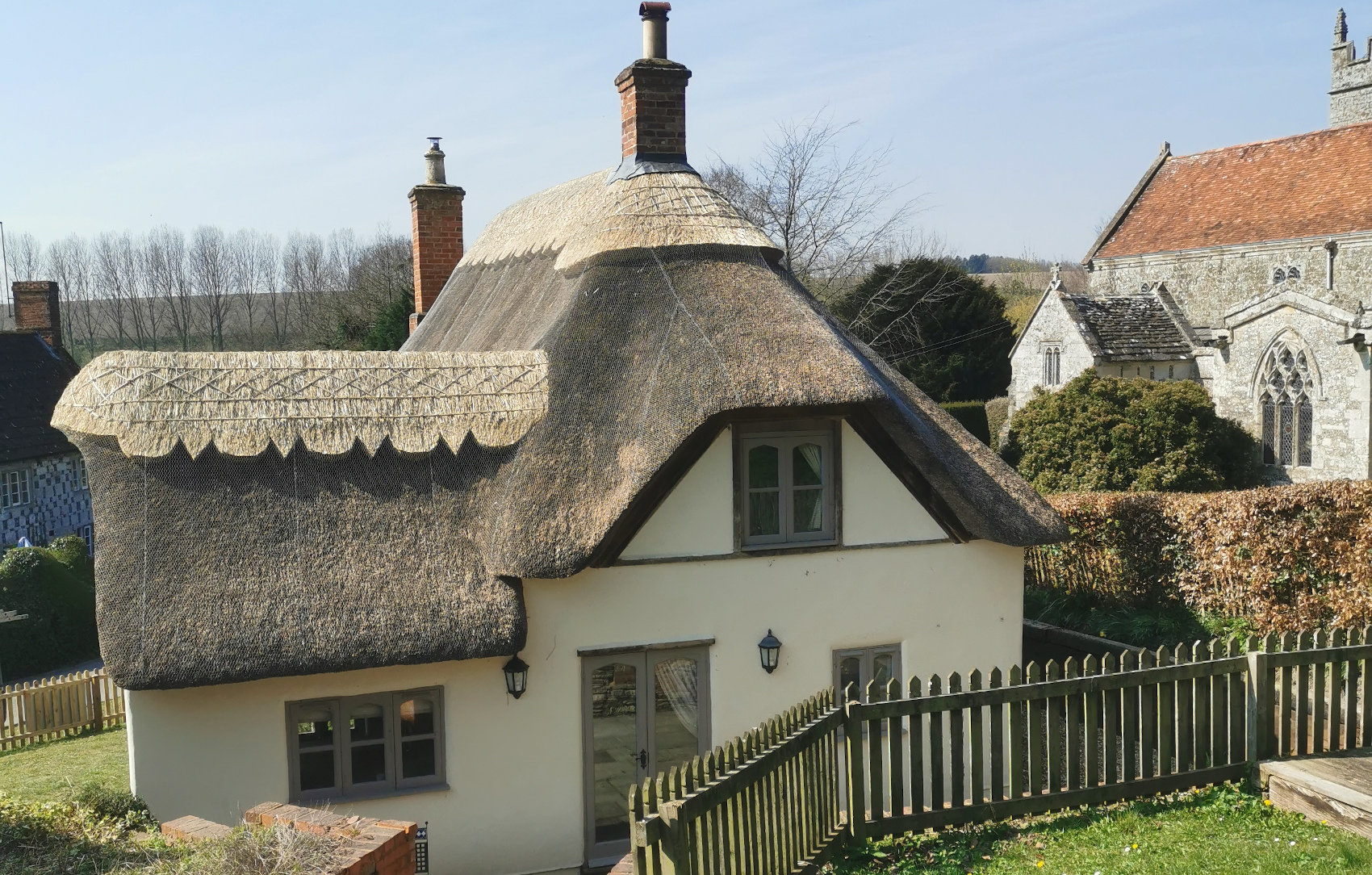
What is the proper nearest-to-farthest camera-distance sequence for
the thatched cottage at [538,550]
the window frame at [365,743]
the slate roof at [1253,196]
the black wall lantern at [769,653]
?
the thatched cottage at [538,550] < the window frame at [365,743] < the black wall lantern at [769,653] < the slate roof at [1253,196]

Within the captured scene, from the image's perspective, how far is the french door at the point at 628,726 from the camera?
9445 millimetres

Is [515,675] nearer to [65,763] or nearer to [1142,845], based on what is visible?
[1142,845]

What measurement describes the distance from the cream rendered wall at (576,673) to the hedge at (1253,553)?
4.67 metres

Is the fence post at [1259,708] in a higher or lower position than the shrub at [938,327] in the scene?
lower

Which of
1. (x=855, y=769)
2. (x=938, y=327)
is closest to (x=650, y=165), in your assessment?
(x=855, y=769)

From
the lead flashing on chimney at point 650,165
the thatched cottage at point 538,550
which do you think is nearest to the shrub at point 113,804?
the thatched cottage at point 538,550

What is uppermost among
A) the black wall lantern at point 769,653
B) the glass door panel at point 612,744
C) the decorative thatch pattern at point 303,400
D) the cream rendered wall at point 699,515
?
the decorative thatch pattern at point 303,400

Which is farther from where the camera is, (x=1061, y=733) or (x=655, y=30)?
(x=655, y=30)

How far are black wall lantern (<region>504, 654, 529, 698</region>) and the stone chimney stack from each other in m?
55.6

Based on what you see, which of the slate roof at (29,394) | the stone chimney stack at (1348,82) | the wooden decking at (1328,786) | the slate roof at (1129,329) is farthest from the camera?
the stone chimney stack at (1348,82)

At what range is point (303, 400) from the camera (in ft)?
31.9

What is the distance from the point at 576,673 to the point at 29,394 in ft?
82.1

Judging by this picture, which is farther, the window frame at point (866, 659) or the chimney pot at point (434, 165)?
the chimney pot at point (434, 165)

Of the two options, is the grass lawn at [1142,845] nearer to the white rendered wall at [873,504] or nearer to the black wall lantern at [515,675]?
the white rendered wall at [873,504]
